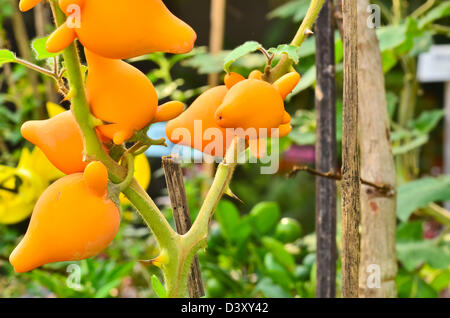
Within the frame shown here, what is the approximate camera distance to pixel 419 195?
634 millimetres

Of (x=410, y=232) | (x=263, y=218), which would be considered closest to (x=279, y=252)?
(x=263, y=218)

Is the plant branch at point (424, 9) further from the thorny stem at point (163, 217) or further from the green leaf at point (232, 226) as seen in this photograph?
the thorny stem at point (163, 217)

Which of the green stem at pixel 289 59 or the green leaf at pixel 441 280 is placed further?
the green leaf at pixel 441 280

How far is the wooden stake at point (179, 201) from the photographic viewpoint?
297 mm

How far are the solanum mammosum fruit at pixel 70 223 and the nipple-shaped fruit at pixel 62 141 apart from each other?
0.02 metres

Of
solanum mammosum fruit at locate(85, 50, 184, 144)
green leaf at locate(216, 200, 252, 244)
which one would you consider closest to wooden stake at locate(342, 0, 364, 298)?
solanum mammosum fruit at locate(85, 50, 184, 144)

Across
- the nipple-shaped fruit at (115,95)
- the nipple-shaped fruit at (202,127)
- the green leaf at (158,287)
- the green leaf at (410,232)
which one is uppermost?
the nipple-shaped fruit at (115,95)

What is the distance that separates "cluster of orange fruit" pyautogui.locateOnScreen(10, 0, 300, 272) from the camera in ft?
0.69

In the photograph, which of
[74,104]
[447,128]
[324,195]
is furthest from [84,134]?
[447,128]

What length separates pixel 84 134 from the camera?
23cm

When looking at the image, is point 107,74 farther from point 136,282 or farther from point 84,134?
point 136,282

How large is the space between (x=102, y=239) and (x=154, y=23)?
3.5 inches

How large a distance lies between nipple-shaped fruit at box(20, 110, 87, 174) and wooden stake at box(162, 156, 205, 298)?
0.06 meters

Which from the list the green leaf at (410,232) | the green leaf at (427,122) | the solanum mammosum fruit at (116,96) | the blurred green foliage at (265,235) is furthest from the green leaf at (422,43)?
the solanum mammosum fruit at (116,96)
